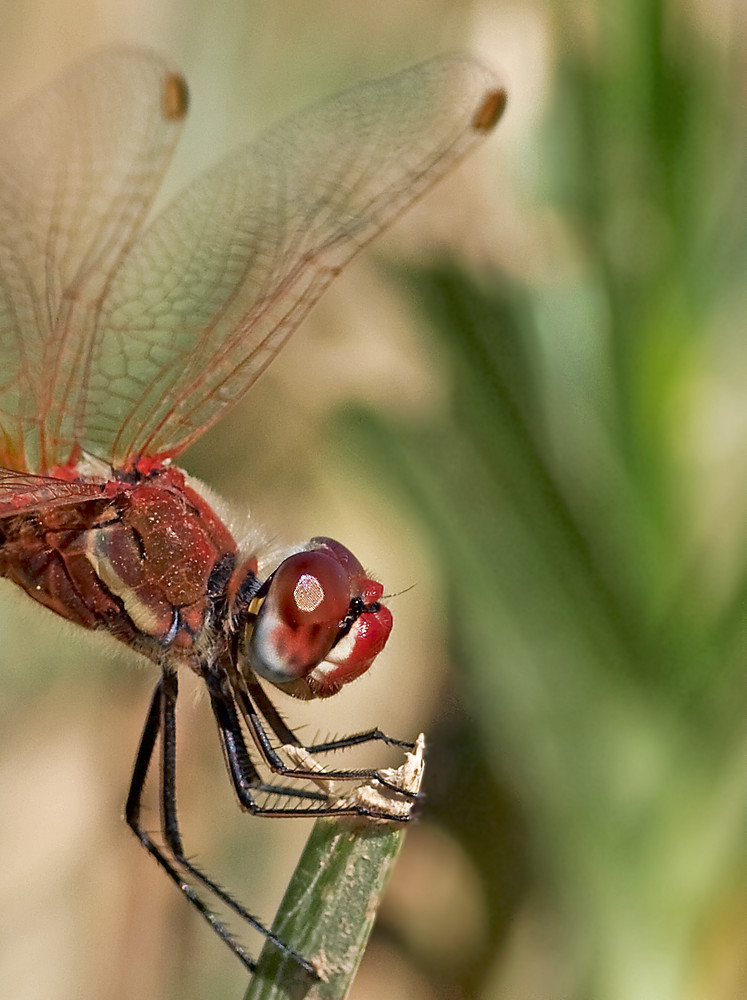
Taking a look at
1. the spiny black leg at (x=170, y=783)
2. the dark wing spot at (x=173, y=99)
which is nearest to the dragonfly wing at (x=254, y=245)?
the dark wing spot at (x=173, y=99)

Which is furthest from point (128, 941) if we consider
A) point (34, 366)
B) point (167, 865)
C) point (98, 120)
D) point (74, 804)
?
point (98, 120)

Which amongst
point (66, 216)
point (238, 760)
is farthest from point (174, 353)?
point (238, 760)

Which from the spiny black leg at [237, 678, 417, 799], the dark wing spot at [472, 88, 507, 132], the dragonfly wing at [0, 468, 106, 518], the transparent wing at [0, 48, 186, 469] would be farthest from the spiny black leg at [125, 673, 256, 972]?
the dark wing spot at [472, 88, 507, 132]

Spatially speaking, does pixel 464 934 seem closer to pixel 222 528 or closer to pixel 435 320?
pixel 222 528

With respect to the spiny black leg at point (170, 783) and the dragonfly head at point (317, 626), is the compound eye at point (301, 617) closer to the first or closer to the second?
the dragonfly head at point (317, 626)

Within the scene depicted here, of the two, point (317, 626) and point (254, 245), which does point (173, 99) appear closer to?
point (254, 245)
